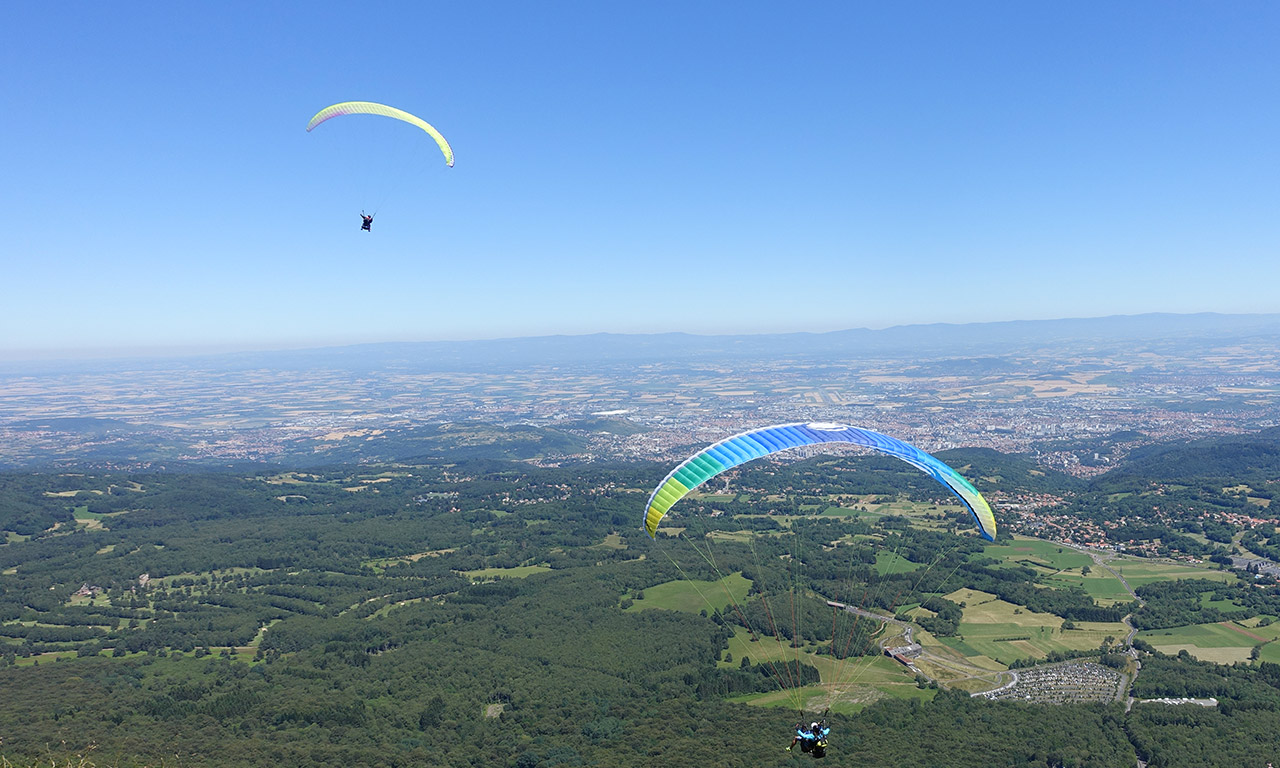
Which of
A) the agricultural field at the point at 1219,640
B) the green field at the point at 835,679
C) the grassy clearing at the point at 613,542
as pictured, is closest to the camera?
the green field at the point at 835,679

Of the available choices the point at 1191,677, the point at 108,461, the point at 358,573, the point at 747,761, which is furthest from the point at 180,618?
the point at 108,461

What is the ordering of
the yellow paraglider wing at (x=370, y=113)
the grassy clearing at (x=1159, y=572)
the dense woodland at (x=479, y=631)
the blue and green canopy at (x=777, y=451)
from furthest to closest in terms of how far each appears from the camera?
the grassy clearing at (x=1159, y=572) → the dense woodland at (x=479, y=631) → the yellow paraglider wing at (x=370, y=113) → the blue and green canopy at (x=777, y=451)

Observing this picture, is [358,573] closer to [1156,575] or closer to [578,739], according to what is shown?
[578,739]

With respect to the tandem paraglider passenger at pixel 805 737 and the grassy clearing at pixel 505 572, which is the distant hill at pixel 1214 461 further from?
the tandem paraglider passenger at pixel 805 737

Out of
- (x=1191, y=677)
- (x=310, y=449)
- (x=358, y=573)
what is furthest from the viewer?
(x=310, y=449)

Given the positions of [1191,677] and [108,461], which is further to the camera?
[108,461]

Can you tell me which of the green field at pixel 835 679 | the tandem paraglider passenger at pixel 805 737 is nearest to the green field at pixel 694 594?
the green field at pixel 835 679

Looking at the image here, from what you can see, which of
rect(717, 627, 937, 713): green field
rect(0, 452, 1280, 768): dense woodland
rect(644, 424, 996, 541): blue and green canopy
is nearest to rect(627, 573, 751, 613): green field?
rect(0, 452, 1280, 768): dense woodland
